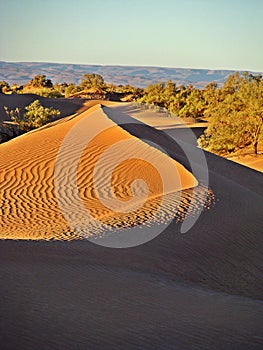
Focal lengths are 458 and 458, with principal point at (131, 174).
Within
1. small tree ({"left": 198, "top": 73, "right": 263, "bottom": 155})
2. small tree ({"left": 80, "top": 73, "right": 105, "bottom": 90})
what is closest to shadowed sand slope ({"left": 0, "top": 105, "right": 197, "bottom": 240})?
small tree ({"left": 198, "top": 73, "right": 263, "bottom": 155})

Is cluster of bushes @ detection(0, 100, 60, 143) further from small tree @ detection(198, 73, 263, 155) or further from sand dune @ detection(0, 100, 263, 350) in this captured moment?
sand dune @ detection(0, 100, 263, 350)

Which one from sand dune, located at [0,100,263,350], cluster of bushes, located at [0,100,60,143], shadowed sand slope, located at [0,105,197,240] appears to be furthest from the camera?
cluster of bushes, located at [0,100,60,143]

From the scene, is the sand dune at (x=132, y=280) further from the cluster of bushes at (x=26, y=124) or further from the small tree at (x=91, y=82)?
the small tree at (x=91, y=82)

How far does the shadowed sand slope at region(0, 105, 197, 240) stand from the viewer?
9273 mm

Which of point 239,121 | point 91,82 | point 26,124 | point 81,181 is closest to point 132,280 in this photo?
point 81,181

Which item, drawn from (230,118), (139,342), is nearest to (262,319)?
(139,342)

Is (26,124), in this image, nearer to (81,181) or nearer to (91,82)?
(81,181)

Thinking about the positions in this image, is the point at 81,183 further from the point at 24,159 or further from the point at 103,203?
the point at 24,159

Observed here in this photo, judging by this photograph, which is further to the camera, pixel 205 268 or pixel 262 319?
pixel 205 268

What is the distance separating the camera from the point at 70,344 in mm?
3893

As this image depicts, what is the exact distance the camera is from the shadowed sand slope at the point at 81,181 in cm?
927

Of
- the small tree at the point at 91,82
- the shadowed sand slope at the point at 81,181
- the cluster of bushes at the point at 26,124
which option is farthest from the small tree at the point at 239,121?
the small tree at the point at 91,82

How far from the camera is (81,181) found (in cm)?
1273

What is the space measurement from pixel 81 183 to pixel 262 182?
24.5ft
